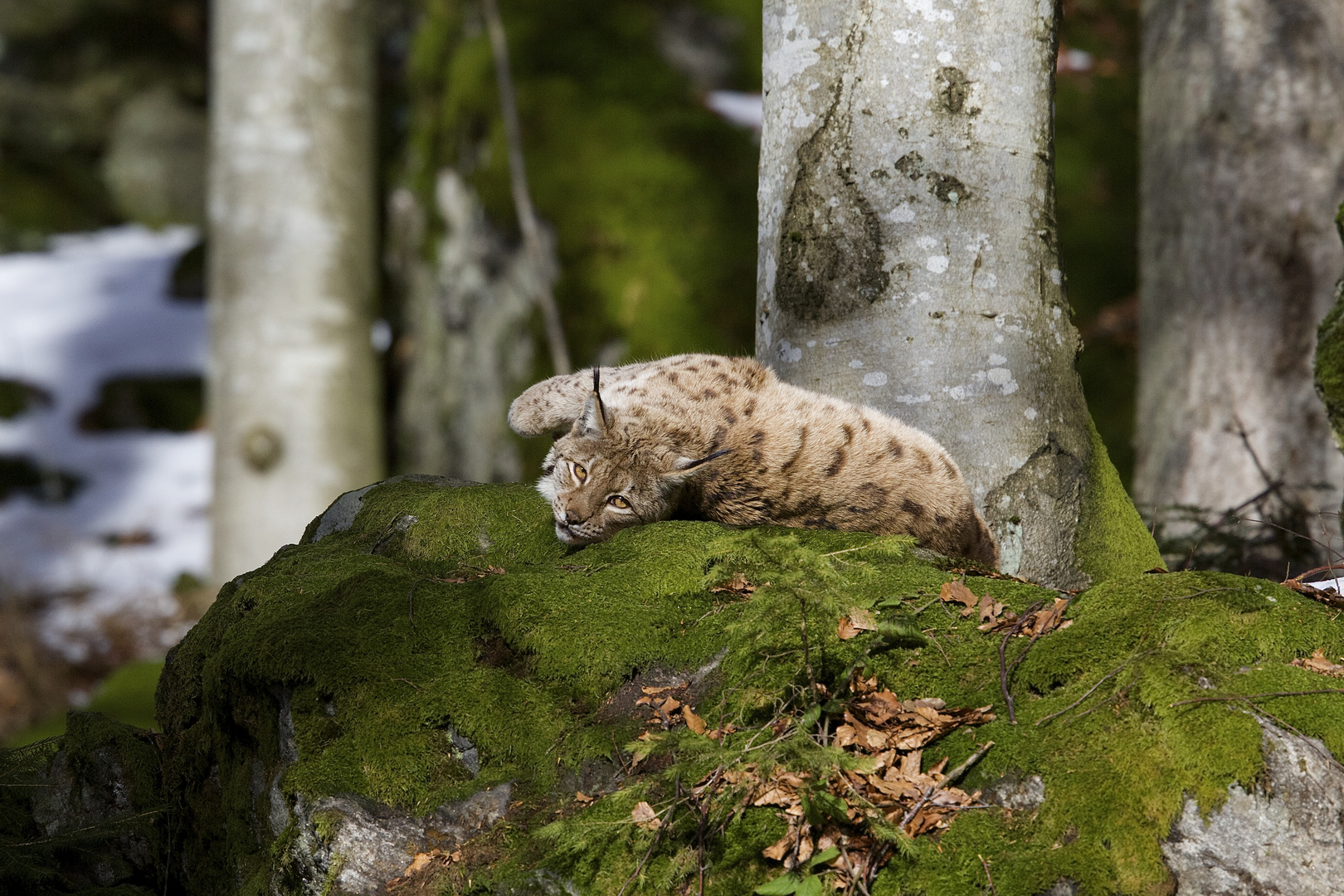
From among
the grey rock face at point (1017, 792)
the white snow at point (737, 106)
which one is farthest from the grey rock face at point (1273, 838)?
the white snow at point (737, 106)

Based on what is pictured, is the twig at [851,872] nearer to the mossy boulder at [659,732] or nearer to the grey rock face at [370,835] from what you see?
the mossy boulder at [659,732]

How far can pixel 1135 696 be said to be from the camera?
2.54 metres

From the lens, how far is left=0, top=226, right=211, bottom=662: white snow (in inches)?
437

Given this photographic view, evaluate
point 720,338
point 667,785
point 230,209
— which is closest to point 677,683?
point 667,785

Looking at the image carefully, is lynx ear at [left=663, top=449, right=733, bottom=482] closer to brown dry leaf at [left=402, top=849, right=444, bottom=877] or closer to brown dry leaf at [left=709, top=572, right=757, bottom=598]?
brown dry leaf at [left=709, top=572, right=757, bottom=598]

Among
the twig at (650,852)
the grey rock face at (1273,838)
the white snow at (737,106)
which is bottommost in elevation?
the twig at (650,852)

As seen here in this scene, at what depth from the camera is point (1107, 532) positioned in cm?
429

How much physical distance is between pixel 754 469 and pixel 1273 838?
2021mm

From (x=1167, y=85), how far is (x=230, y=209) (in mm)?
8191

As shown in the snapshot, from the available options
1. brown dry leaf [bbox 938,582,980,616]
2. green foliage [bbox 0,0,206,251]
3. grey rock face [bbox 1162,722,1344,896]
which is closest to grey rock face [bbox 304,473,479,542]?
brown dry leaf [bbox 938,582,980,616]

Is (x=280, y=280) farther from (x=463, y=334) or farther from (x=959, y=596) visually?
(x=959, y=596)

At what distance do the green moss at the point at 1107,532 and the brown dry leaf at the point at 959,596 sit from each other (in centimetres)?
136

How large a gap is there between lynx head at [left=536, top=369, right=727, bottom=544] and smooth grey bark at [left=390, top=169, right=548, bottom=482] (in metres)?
4.31

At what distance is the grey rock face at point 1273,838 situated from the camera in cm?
227
